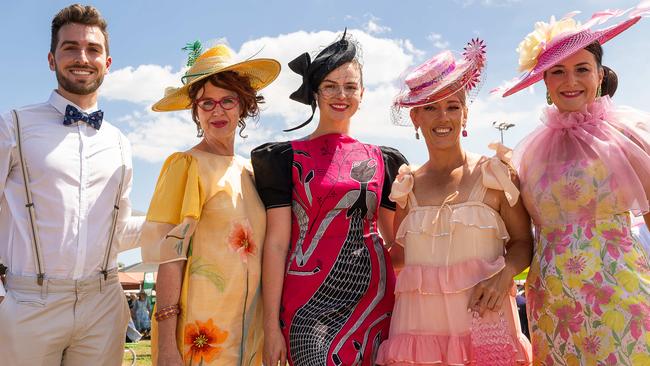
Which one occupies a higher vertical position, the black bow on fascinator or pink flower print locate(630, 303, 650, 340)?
the black bow on fascinator

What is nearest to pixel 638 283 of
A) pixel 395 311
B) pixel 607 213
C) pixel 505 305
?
pixel 607 213

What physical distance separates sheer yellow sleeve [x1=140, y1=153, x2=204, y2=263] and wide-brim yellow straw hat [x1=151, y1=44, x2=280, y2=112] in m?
0.55

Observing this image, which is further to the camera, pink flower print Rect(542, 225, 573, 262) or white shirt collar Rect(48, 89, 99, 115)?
white shirt collar Rect(48, 89, 99, 115)

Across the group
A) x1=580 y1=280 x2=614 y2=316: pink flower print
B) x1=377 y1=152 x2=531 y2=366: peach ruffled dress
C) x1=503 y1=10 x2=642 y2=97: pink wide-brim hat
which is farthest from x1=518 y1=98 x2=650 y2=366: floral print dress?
x1=503 y1=10 x2=642 y2=97: pink wide-brim hat

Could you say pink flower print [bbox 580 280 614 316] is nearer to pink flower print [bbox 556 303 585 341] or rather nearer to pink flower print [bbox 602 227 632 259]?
pink flower print [bbox 556 303 585 341]

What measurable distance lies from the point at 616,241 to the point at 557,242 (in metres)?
0.27

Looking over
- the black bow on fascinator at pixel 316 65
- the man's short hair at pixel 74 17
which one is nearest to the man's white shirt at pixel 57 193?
the man's short hair at pixel 74 17

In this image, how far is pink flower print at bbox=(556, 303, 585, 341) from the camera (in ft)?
9.15

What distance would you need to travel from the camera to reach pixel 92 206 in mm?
3301

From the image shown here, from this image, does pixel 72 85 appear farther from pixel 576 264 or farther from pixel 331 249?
pixel 576 264

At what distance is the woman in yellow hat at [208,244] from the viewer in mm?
2971

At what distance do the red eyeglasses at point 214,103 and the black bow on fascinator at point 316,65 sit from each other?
1.21 feet

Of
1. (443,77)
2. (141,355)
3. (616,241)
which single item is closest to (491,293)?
(616,241)

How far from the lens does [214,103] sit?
3375 mm
